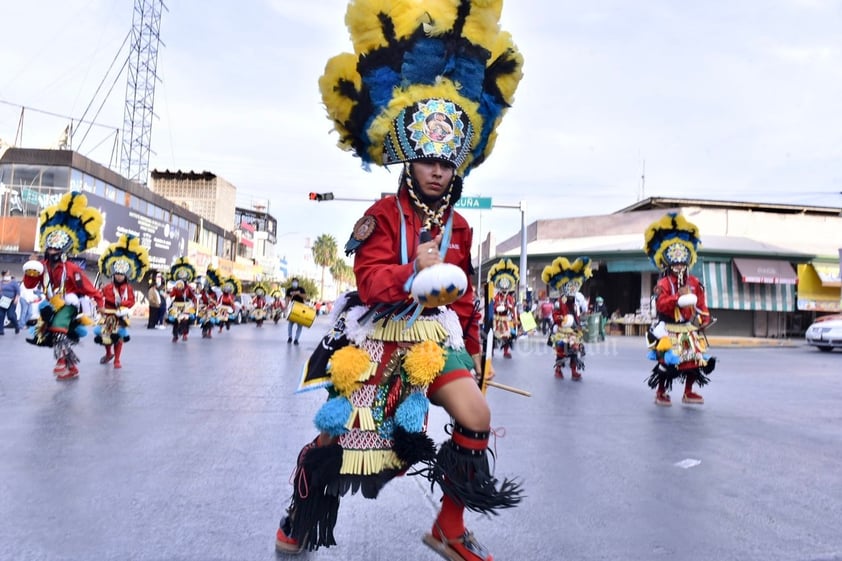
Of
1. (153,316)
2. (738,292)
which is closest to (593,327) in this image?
(738,292)

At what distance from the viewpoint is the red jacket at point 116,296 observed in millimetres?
10664

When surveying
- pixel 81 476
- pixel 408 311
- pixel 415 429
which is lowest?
pixel 81 476

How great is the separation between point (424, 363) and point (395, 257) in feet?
1.56

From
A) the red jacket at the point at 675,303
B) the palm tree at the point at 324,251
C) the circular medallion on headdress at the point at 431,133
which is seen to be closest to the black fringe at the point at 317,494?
the circular medallion on headdress at the point at 431,133

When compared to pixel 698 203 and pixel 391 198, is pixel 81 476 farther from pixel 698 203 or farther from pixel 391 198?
pixel 698 203

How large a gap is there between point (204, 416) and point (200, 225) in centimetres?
5295

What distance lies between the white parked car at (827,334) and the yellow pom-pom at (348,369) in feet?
70.8

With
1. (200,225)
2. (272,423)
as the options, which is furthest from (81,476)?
(200,225)

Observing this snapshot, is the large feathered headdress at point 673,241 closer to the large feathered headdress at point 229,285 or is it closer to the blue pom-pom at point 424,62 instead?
the blue pom-pom at point 424,62

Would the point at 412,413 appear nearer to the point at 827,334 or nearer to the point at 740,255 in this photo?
the point at 827,334

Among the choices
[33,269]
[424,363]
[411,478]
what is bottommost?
[411,478]

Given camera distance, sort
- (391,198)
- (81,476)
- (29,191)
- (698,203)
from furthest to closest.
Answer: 1. (29,191)
2. (698,203)
3. (81,476)
4. (391,198)

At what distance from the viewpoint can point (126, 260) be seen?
38.4 feet

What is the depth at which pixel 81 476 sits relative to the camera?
4.15m
